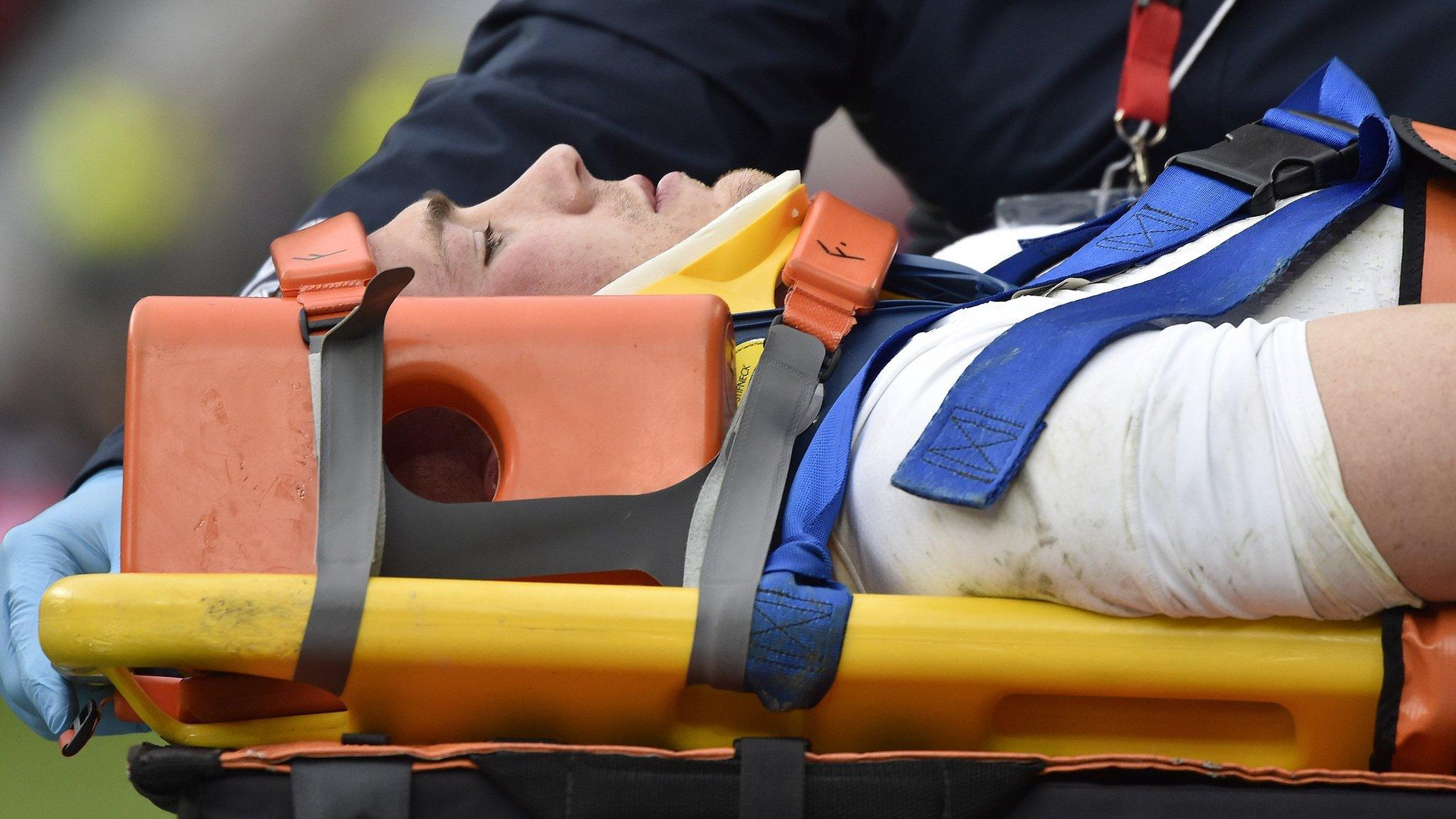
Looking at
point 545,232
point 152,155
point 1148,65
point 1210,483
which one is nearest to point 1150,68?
point 1148,65

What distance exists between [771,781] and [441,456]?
0.36 metres

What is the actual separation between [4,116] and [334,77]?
0.63m

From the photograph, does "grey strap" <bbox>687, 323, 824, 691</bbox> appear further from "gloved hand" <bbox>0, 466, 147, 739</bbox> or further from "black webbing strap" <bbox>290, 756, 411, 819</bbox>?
"gloved hand" <bbox>0, 466, 147, 739</bbox>

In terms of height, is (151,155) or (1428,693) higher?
(151,155)

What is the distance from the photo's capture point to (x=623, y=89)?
4.80 feet

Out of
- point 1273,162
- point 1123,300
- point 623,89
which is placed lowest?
point 1123,300

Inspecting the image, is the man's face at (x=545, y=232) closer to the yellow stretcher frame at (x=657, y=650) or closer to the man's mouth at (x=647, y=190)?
the man's mouth at (x=647, y=190)

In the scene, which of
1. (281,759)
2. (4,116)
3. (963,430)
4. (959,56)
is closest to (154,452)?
(281,759)

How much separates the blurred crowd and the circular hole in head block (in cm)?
165

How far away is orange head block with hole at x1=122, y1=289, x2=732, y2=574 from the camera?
75 cm

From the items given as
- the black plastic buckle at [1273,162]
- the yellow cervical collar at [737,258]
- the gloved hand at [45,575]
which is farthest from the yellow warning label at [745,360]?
the gloved hand at [45,575]

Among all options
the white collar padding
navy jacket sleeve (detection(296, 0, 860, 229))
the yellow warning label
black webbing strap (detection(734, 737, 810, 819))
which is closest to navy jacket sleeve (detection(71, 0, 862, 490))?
navy jacket sleeve (detection(296, 0, 860, 229))

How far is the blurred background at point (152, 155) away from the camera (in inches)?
88.0

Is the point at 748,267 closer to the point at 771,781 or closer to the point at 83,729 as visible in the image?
the point at 771,781
